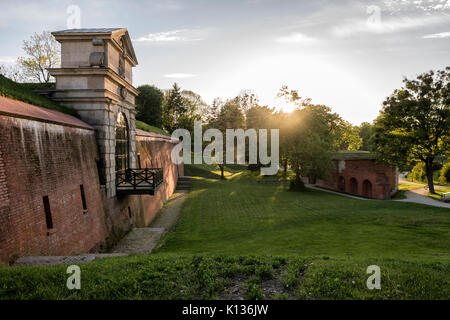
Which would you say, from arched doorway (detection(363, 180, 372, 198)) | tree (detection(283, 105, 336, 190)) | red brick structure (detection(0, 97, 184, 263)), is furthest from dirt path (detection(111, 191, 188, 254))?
arched doorway (detection(363, 180, 372, 198))

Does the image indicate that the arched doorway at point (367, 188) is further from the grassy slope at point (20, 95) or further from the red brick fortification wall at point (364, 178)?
the grassy slope at point (20, 95)

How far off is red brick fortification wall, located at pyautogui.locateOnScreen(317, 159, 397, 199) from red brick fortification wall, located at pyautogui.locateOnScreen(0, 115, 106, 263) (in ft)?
87.4

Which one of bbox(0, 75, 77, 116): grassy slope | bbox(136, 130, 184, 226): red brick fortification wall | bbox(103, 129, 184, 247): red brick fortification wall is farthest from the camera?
bbox(136, 130, 184, 226): red brick fortification wall

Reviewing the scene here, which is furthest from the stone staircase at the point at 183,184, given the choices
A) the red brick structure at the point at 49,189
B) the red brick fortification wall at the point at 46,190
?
the red brick fortification wall at the point at 46,190

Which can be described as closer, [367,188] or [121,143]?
[121,143]

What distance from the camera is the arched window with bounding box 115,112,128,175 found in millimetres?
14055

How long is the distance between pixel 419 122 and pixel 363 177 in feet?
29.2

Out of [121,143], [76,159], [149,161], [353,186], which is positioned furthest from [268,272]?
[353,186]

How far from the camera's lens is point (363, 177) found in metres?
32.8

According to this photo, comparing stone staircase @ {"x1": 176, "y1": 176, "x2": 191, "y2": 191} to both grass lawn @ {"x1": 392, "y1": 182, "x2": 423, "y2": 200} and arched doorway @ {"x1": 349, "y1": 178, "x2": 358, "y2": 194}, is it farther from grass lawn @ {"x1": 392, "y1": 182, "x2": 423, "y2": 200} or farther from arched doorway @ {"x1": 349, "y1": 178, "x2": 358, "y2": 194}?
grass lawn @ {"x1": 392, "y1": 182, "x2": 423, "y2": 200}

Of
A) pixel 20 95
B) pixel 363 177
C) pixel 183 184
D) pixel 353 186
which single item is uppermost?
pixel 20 95

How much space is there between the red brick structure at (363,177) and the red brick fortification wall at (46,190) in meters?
26.2

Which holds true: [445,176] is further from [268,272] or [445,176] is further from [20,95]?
[20,95]

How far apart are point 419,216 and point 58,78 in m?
20.4
